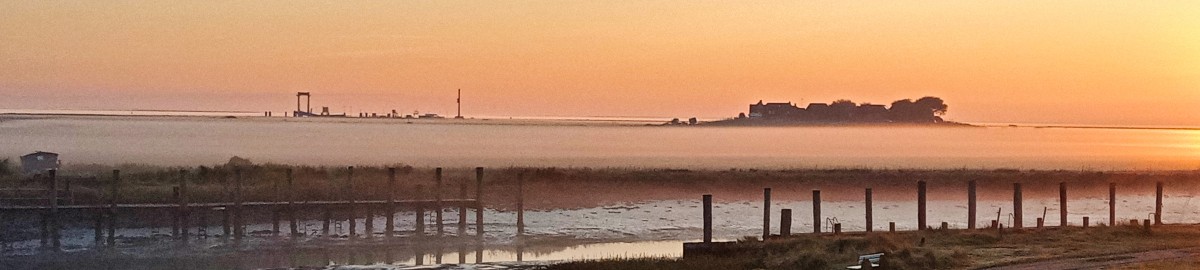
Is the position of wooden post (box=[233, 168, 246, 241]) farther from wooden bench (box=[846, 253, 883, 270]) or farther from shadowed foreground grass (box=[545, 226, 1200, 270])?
wooden bench (box=[846, 253, 883, 270])

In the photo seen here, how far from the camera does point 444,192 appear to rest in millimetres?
49875

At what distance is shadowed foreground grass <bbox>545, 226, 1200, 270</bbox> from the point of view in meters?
22.0

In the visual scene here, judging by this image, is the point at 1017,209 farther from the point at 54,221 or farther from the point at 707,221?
the point at 54,221

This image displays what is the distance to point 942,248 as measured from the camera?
24047mm

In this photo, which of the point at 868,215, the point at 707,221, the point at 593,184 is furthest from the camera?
the point at 593,184

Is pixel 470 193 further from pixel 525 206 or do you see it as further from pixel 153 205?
pixel 153 205

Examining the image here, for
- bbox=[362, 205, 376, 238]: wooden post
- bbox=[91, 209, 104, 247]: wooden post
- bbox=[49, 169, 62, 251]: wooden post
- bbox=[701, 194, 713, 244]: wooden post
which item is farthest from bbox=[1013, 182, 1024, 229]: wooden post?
bbox=[49, 169, 62, 251]: wooden post

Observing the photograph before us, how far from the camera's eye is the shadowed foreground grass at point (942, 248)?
22.0 m

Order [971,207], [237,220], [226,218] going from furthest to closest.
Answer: [226,218], [237,220], [971,207]

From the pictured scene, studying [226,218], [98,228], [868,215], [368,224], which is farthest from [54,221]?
[868,215]

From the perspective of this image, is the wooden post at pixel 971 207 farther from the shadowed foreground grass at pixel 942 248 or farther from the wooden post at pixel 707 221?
the wooden post at pixel 707 221

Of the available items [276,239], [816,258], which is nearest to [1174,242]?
[816,258]

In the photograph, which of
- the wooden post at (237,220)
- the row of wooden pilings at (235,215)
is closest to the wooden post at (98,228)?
the row of wooden pilings at (235,215)

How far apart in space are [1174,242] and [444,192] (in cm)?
2961
